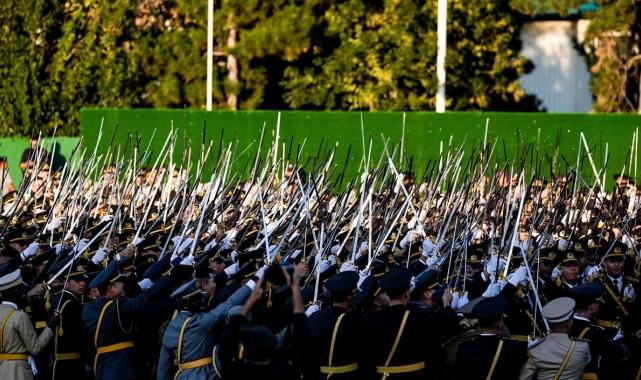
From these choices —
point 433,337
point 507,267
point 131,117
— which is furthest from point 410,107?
point 433,337

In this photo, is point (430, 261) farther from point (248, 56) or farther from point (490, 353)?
point (248, 56)

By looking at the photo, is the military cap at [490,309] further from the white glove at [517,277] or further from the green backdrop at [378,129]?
the green backdrop at [378,129]

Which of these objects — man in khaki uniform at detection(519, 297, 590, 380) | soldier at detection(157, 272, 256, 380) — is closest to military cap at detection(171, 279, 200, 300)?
soldier at detection(157, 272, 256, 380)

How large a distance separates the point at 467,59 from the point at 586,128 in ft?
22.0

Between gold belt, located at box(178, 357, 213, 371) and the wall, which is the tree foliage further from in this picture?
gold belt, located at box(178, 357, 213, 371)

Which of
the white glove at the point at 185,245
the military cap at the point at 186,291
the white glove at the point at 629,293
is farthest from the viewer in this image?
the white glove at the point at 185,245

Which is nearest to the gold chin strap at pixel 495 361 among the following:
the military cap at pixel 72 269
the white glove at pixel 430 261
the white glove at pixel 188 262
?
A: the white glove at pixel 188 262

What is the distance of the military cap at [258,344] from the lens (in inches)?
304

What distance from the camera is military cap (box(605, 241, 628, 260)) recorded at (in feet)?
40.3

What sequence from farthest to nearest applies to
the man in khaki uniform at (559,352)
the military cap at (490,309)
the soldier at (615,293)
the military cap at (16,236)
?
1. the military cap at (16,236)
2. the soldier at (615,293)
3. the military cap at (490,309)
4. the man in khaki uniform at (559,352)

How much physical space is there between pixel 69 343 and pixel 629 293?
169 inches

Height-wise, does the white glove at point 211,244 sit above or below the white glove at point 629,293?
above

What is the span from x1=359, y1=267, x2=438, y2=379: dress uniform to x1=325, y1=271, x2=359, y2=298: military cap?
205 millimetres

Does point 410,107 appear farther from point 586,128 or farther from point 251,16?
point 586,128
